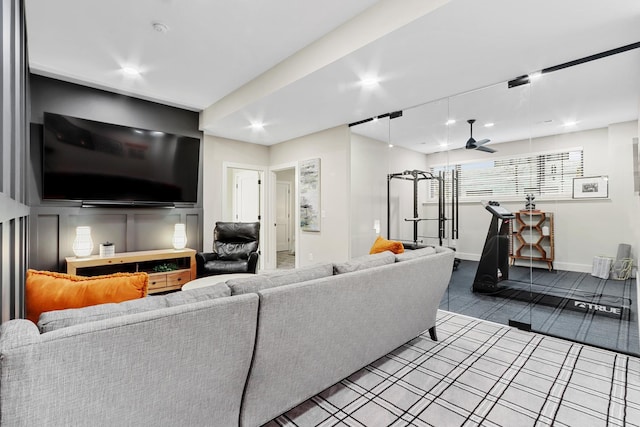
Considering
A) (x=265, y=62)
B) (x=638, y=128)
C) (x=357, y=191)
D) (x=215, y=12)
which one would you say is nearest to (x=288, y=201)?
(x=357, y=191)

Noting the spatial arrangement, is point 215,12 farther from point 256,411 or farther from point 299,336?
point 256,411

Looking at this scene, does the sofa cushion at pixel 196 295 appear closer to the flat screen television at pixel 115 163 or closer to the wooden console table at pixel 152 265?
the wooden console table at pixel 152 265

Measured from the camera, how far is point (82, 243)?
3711 millimetres

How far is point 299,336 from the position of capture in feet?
4.83

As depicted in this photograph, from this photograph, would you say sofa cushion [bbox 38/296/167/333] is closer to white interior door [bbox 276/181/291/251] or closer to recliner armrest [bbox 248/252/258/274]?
recliner armrest [bbox 248/252/258/274]

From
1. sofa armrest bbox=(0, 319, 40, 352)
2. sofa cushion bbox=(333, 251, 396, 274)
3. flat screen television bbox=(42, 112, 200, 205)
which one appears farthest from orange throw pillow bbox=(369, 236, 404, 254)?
flat screen television bbox=(42, 112, 200, 205)

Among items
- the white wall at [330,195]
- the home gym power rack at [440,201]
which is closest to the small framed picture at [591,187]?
the home gym power rack at [440,201]

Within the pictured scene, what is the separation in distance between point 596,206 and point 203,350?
3419mm

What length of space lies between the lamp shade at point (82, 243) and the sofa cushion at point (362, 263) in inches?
142

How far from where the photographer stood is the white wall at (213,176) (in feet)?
16.8

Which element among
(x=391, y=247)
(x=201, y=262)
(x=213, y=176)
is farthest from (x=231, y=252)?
(x=391, y=247)

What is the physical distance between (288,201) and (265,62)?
214 inches

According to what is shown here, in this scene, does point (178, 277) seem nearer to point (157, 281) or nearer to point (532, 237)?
point (157, 281)

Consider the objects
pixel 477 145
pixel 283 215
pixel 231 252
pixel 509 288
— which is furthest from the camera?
pixel 283 215
